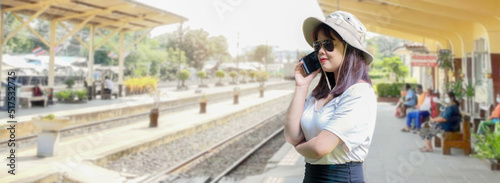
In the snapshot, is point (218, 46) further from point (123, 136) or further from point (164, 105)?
point (123, 136)

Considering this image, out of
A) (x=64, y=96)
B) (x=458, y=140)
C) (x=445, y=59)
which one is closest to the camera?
(x=458, y=140)

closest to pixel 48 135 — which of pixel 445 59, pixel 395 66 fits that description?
pixel 445 59

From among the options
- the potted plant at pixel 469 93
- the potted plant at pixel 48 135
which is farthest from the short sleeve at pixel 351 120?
the potted plant at pixel 469 93

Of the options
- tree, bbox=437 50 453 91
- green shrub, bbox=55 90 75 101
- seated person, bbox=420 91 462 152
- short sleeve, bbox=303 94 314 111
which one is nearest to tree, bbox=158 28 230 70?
green shrub, bbox=55 90 75 101

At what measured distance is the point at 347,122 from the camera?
3.45ft

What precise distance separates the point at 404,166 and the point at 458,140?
1082mm

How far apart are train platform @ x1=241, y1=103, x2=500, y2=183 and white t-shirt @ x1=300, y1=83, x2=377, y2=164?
9.40ft

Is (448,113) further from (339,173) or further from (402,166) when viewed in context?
(339,173)

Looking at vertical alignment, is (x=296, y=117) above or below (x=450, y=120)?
above

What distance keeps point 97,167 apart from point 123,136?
7.67 ft

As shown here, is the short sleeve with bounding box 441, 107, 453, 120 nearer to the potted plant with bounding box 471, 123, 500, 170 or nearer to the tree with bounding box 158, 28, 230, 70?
the potted plant with bounding box 471, 123, 500, 170

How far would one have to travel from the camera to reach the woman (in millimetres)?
1058

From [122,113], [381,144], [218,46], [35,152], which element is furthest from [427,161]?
[218,46]

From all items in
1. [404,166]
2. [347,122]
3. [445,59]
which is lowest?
[404,166]
